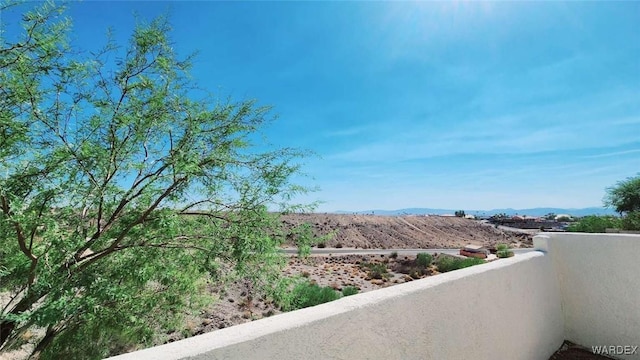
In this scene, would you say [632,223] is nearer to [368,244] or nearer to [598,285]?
[598,285]

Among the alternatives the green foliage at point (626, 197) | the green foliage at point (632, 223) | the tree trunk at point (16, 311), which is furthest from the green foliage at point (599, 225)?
the tree trunk at point (16, 311)

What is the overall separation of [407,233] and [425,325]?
57.0 meters

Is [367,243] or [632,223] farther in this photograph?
[367,243]

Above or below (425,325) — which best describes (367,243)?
below

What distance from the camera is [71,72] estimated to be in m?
4.96

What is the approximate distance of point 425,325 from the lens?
2568 millimetres

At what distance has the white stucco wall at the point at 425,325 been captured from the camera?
165 cm

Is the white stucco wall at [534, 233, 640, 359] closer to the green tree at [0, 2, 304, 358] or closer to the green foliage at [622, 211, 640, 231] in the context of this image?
the green tree at [0, 2, 304, 358]

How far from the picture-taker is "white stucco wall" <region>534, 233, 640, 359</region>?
13.8 ft

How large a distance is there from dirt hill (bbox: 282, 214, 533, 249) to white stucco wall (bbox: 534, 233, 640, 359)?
139 feet

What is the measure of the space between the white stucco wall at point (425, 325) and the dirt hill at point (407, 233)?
43021mm

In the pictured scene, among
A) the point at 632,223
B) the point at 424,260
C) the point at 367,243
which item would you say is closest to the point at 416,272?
the point at 424,260

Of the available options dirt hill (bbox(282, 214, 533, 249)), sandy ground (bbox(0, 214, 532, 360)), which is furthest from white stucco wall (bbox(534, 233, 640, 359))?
dirt hill (bbox(282, 214, 533, 249))

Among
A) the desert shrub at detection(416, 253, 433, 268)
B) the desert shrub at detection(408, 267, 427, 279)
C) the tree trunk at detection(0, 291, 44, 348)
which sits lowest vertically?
the desert shrub at detection(408, 267, 427, 279)
